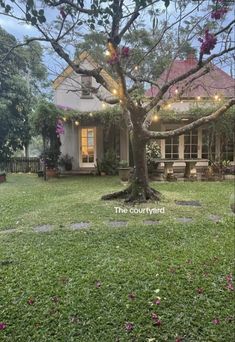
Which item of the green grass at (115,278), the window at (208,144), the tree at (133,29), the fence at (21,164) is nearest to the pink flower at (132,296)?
the green grass at (115,278)

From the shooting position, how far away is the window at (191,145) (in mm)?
12820

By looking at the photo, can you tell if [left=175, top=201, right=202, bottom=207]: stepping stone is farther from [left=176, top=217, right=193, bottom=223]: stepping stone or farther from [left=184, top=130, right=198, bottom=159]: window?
[left=184, top=130, right=198, bottom=159]: window

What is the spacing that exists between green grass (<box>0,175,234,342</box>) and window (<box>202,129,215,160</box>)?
6937 millimetres

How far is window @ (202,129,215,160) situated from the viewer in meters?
11.9

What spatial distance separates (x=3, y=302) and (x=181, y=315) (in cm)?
157

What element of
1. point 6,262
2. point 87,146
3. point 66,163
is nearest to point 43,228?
point 6,262

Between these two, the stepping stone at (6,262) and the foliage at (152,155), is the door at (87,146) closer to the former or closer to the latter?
the foliage at (152,155)

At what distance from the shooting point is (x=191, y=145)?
→ 12859mm

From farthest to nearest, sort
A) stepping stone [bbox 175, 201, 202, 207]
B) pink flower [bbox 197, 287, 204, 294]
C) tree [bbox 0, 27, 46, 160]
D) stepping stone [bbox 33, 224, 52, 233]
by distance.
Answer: tree [bbox 0, 27, 46, 160]
stepping stone [bbox 175, 201, 202, 207]
stepping stone [bbox 33, 224, 52, 233]
pink flower [bbox 197, 287, 204, 294]

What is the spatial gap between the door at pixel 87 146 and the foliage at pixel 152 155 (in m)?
2.91

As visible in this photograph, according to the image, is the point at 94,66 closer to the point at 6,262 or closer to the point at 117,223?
the point at 117,223

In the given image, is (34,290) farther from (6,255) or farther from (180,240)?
(180,240)

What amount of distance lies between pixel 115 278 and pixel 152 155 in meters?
8.99

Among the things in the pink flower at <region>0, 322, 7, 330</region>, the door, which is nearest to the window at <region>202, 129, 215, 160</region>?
the door
